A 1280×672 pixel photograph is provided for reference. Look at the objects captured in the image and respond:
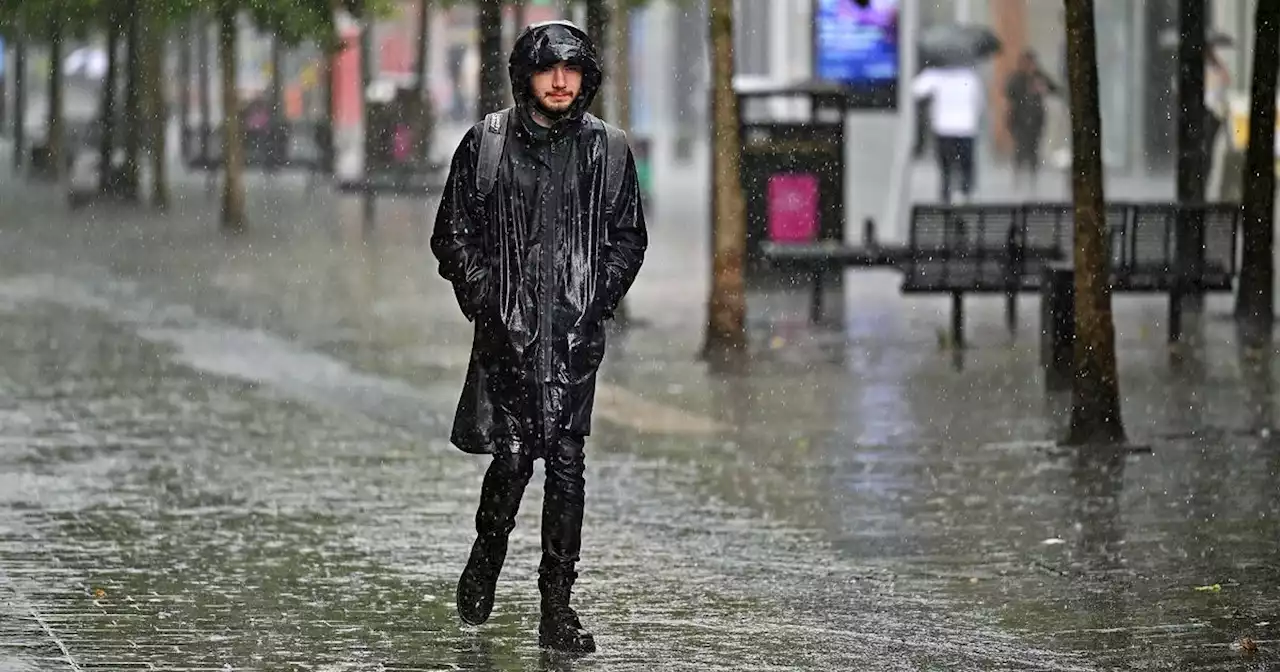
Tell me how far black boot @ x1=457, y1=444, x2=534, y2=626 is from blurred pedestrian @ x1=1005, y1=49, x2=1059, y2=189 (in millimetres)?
31184

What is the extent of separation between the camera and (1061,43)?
159 ft

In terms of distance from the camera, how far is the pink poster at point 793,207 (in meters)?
21.9

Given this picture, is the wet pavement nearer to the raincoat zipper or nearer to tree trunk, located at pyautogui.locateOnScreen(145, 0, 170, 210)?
the raincoat zipper

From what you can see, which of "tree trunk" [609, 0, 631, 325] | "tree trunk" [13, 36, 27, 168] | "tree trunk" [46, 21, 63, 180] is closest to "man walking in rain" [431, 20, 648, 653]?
"tree trunk" [609, 0, 631, 325]

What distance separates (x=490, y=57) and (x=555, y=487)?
1215 centimetres

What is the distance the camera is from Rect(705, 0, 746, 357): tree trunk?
665 inches

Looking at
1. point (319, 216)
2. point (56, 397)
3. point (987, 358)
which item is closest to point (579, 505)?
point (56, 397)

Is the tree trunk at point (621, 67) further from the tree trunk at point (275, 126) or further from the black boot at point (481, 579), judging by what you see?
the black boot at point (481, 579)

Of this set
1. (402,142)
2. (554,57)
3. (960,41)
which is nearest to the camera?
(554,57)

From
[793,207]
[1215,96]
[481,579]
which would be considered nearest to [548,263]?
[481,579]

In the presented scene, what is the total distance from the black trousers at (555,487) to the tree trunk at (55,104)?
97.8 feet

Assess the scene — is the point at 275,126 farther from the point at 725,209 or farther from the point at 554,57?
the point at 554,57

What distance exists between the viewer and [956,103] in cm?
3256

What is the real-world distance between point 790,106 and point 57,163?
44.0 ft
